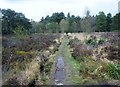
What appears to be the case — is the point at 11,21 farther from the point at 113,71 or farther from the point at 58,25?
the point at 58,25

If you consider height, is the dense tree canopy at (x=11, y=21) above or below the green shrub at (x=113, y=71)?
above

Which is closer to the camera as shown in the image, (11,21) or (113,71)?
(113,71)

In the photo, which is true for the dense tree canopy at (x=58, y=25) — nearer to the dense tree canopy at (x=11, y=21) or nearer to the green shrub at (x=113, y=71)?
the dense tree canopy at (x=11, y=21)

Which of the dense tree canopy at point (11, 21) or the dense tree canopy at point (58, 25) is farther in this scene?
the dense tree canopy at point (58, 25)

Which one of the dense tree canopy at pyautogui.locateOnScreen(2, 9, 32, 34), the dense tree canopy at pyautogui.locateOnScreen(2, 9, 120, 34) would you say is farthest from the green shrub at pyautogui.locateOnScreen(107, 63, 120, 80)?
the dense tree canopy at pyautogui.locateOnScreen(2, 9, 32, 34)

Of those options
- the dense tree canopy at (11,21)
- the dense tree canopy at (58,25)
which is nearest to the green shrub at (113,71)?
the dense tree canopy at (58,25)

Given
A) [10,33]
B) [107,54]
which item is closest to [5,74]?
[107,54]

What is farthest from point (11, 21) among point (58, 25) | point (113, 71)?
point (58, 25)

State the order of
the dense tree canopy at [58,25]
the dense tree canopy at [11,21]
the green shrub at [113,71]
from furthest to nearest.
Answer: the dense tree canopy at [58,25] → the dense tree canopy at [11,21] → the green shrub at [113,71]

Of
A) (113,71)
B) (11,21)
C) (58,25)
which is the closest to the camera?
(113,71)

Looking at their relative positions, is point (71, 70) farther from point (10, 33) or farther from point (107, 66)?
point (10, 33)

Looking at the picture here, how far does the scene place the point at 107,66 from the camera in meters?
15.3

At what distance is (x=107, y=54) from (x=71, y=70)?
4.41 m

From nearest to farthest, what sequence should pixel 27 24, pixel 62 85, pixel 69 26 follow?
1. pixel 62 85
2. pixel 27 24
3. pixel 69 26
